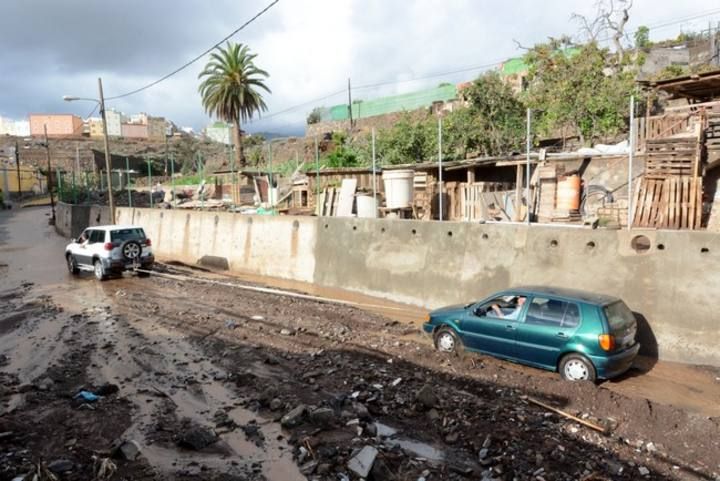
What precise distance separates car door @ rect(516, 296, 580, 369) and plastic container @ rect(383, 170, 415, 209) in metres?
8.71

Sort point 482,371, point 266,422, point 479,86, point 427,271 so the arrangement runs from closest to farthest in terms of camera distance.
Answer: point 266,422 → point 482,371 → point 427,271 → point 479,86

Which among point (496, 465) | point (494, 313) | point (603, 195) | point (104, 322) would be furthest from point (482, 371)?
point (603, 195)

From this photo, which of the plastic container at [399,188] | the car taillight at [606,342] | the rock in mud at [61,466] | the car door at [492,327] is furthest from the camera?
the plastic container at [399,188]

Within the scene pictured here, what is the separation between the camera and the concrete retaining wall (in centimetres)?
968

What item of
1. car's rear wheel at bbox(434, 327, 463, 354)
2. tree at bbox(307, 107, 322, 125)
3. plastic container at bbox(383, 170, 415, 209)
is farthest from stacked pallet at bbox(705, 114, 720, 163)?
tree at bbox(307, 107, 322, 125)

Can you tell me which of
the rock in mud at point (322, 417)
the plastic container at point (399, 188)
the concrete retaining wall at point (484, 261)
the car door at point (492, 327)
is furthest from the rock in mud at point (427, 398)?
the plastic container at point (399, 188)

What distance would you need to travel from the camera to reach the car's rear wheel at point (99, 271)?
59.1ft

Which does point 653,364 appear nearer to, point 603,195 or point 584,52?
point 603,195

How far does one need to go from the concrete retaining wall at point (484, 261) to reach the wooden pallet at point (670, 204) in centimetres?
303

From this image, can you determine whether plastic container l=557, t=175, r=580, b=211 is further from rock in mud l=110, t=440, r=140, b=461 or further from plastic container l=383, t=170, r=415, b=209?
rock in mud l=110, t=440, r=140, b=461

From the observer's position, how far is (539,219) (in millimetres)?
17172

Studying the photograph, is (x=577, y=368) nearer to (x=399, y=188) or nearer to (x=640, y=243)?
(x=640, y=243)

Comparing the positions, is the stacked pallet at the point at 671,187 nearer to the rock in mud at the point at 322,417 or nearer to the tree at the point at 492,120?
the rock in mud at the point at 322,417

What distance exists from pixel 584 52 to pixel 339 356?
2518cm
